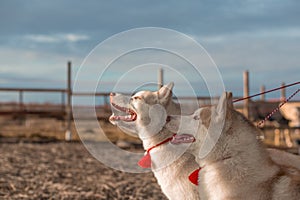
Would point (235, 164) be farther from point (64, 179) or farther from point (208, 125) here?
point (64, 179)

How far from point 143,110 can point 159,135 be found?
352mm

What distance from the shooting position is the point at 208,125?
3.82 m

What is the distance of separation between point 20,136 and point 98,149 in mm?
3987

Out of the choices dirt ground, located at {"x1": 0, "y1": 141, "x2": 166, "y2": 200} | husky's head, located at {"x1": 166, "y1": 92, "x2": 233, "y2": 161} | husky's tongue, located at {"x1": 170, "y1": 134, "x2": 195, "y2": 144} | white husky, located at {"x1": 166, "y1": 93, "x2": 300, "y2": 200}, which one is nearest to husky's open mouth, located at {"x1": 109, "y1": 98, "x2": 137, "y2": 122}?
husky's tongue, located at {"x1": 170, "y1": 134, "x2": 195, "y2": 144}

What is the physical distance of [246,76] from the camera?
14.1 meters

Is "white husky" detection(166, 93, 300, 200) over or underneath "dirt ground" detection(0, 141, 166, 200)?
over

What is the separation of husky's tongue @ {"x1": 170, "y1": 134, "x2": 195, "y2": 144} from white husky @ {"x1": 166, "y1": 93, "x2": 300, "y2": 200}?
103 millimetres

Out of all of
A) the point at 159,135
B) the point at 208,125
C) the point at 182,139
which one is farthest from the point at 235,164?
the point at 159,135

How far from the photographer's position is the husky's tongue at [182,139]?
157 inches

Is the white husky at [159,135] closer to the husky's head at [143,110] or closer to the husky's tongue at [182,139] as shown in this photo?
the husky's head at [143,110]

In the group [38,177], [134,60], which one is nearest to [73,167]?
[38,177]

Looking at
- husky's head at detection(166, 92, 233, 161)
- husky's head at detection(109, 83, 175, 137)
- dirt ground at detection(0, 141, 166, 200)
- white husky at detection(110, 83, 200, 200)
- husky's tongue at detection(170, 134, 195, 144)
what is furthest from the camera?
dirt ground at detection(0, 141, 166, 200)

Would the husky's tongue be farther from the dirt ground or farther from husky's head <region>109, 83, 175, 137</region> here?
the dirt ground

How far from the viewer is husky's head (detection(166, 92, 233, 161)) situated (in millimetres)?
3701
